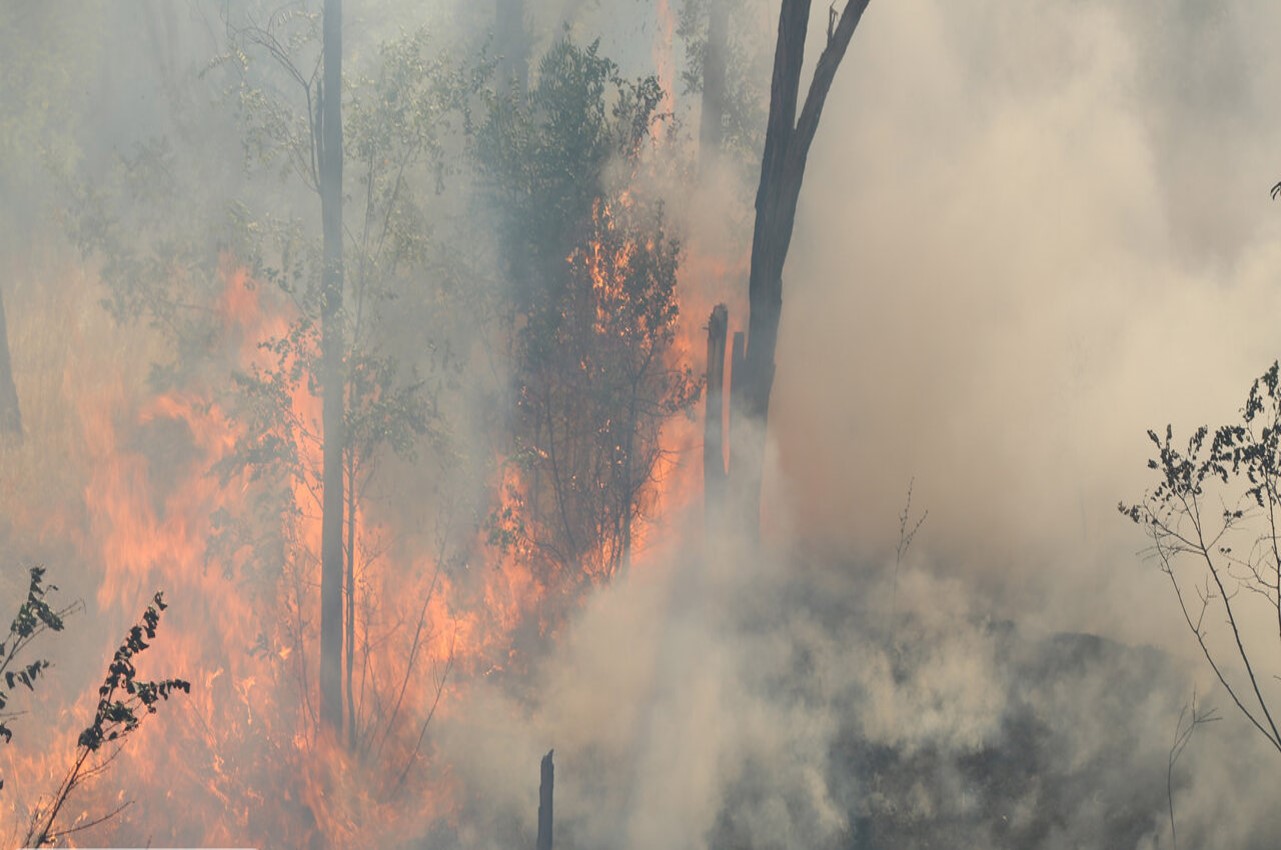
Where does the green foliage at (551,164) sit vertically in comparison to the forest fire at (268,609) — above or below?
above

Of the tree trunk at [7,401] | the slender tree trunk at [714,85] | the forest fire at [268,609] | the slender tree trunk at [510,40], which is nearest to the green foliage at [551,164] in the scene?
the forest fire at [268,609]

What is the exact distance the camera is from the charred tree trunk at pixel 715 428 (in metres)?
18.9

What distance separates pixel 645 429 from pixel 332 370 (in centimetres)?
551

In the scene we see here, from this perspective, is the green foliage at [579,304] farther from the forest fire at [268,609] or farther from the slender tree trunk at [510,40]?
the slender tree trunk at [510,40]

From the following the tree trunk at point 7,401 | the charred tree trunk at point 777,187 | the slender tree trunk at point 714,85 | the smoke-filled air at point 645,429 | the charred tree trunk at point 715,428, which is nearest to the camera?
Result: the smoke-filled air at point 645,429

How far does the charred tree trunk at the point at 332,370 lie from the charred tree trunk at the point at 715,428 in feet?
17.9

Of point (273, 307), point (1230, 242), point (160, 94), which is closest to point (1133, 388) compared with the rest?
point (1230, 242)

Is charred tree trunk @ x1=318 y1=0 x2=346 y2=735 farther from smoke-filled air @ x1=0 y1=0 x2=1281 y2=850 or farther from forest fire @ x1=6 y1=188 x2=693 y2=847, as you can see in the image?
forest fire @ x1=6 y1=188 x2=693 y2=847

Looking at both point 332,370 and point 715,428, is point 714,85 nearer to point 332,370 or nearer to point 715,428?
point 715,428

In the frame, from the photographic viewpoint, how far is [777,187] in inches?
669

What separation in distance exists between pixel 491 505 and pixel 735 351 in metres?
4.34

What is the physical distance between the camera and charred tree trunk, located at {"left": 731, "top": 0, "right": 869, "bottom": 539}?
1644cm

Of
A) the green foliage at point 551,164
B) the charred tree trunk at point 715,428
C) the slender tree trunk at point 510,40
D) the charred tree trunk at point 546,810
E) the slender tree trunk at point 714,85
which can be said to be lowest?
the charred tree trunk at point 546,810

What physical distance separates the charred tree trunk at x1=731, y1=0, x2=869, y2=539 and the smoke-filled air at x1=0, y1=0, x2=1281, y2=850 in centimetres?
7
